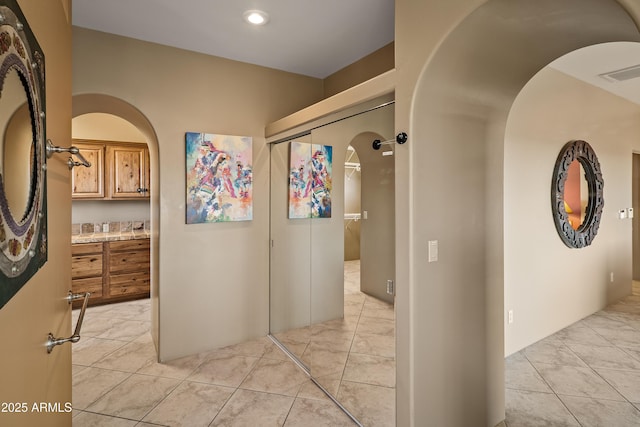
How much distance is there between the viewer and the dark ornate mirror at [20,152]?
0.63m

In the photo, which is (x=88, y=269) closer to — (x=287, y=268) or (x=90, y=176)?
(x=90, y=176)

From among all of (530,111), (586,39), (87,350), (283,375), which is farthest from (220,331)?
(530,111)

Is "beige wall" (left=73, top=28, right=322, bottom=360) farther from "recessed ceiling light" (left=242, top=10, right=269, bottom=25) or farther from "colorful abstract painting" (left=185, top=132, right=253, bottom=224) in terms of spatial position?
"recessed ceiling light" (left=242, top=10, right=269, bottom=25)

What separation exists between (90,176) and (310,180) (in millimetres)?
3649

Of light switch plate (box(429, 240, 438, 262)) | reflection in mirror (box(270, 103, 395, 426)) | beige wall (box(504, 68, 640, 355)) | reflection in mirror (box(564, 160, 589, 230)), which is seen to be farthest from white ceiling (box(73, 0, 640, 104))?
light switch plate (box(429, 240, 438, 262))

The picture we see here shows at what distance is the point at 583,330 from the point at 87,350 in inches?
197

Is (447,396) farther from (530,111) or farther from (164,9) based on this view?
(164,9)

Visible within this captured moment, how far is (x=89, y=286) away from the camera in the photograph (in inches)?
171

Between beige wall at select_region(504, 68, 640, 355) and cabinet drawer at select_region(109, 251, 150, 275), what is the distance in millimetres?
4477

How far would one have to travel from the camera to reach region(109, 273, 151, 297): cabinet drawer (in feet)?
14.8

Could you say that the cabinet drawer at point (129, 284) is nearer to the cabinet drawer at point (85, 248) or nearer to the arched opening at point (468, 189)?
the cabinet drawer at point (85, 248)

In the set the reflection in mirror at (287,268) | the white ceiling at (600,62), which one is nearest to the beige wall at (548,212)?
the white ceiling at (600,62)

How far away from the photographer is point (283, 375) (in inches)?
105

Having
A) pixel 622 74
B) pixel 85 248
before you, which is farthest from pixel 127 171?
pixel 622 74
